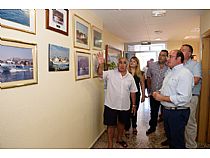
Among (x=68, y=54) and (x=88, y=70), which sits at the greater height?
(x=68, y=54)

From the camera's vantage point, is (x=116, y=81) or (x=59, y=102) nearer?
(x=59, y=102)

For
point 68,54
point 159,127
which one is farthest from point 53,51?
point 159,127

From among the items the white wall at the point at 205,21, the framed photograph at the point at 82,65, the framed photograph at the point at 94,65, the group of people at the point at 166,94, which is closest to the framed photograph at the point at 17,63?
the framed photograph at the point at 82,65

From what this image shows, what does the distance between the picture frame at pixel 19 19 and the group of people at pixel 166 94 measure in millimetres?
1306

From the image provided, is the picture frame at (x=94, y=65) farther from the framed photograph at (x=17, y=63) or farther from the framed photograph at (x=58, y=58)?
the framed photograph at (x=17, y=63)

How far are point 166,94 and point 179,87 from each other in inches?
7.1

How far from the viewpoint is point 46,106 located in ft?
5.35

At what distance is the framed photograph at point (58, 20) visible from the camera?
5.37 ft

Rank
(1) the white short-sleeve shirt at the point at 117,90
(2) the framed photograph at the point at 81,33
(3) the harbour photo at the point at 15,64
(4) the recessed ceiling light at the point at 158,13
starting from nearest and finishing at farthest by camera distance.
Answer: (3) the harbour photo at the point at 15,64 < (2) the framed photograph at the point at 81,33 < (1) the white short-sleeve shirt at the point at 117,90 < (4) the recessed ceiling light at the point at 158,13

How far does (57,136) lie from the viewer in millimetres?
1839

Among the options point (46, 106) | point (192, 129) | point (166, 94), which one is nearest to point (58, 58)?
point (46, 106)

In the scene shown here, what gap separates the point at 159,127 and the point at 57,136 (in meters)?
2.70

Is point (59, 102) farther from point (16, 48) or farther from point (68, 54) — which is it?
point (16, 48)

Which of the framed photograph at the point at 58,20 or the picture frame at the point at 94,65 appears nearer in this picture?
the framed photograph at the point at 58,20
